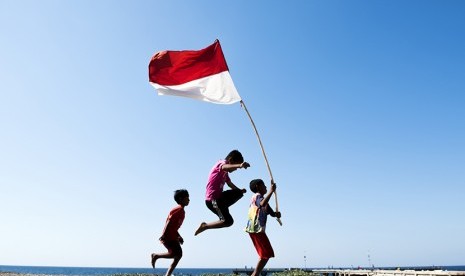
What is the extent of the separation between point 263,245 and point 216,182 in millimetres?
1325

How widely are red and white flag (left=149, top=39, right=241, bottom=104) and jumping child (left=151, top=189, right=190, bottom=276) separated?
2413 millimetres

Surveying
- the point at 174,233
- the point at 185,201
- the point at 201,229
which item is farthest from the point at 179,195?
the point at 201,229

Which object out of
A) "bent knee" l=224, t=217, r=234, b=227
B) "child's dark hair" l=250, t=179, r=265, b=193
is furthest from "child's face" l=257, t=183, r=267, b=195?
"bent knee" l=224, t=217, r=234, b=227

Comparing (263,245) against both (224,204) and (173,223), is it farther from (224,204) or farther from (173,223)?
(173,223)

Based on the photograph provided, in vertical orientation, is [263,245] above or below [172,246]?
above

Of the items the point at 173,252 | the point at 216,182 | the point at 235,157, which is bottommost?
the point at 173,252

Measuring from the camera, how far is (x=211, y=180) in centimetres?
684

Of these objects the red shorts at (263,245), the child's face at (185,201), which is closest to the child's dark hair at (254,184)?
the red shorts at (263,245)

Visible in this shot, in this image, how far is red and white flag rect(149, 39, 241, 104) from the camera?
8867 mm

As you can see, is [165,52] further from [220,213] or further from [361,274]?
[361,274]

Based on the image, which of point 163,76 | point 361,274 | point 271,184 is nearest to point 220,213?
point 271,184

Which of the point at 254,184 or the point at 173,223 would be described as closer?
the point at 254,184

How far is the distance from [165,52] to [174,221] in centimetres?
413

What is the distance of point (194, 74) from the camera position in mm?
9227
